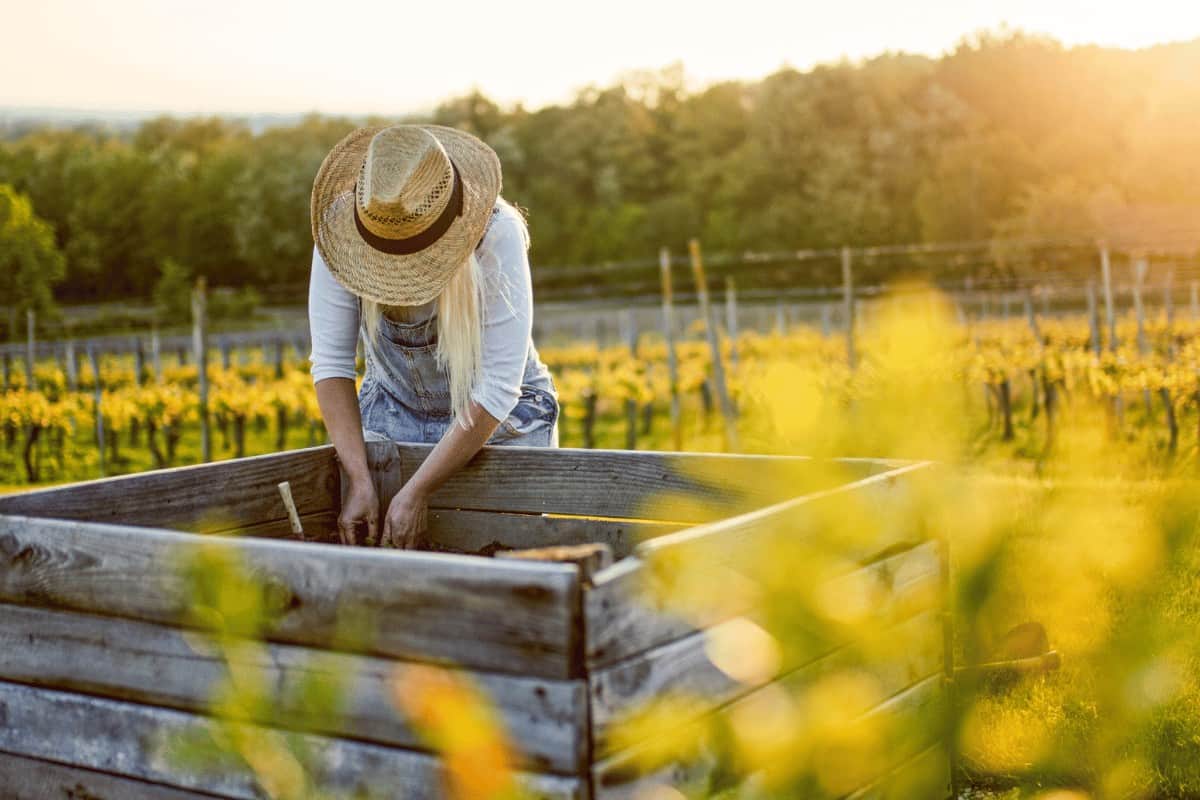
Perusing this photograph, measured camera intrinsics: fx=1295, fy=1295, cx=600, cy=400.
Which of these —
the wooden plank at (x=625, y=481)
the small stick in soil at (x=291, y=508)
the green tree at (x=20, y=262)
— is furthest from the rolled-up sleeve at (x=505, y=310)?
the green tree at (x=20, y=262)

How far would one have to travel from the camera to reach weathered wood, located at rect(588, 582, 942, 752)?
1.49 metres

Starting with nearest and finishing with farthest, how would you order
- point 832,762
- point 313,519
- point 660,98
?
point 832,762 < point 313,519 < point 660,98

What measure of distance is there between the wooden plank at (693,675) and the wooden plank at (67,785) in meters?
0.60

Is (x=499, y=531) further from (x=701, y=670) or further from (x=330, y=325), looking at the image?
(x=701, y=670)

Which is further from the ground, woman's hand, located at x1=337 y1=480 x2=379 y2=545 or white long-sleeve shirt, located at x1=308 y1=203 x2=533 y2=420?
white long-sleeve shirt, located at x1=308 y1=203 x2=533 y2=420

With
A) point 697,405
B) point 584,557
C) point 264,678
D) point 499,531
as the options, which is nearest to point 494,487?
point 499,531

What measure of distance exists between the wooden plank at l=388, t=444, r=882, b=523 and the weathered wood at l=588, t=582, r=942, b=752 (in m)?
0.28

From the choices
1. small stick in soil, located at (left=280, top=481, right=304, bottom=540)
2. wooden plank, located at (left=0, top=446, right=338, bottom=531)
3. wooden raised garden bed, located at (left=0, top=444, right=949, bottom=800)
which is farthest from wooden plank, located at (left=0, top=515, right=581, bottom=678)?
small stick in soil, located at (left=280, top=481, right=304, bottom=540)

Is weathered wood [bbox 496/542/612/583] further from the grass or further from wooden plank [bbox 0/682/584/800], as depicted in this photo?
the grass

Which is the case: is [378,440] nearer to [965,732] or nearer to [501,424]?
[501,424]

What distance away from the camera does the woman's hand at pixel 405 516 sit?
249 cm

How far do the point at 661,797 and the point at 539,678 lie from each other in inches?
8.8

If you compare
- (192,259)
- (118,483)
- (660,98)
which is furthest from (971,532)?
(660,98)

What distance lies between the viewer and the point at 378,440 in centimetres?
282
